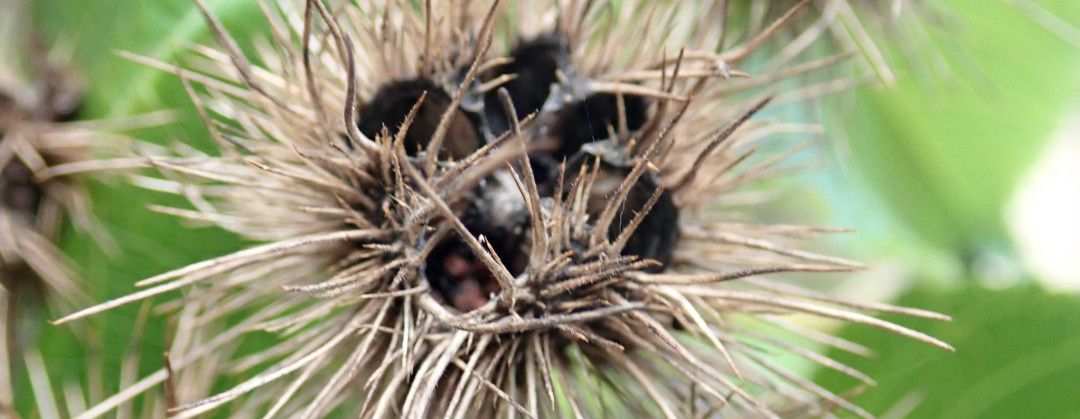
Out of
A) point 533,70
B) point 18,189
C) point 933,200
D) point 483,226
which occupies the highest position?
point 933,200

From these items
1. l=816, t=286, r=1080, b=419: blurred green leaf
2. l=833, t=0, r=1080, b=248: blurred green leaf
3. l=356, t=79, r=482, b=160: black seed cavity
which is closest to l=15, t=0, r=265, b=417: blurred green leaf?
l=356, t=79, r=482, b=160: black seed cavity

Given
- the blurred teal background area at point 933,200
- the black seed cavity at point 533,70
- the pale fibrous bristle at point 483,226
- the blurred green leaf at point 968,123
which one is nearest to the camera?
the pale fibrous bristle at point 483,226

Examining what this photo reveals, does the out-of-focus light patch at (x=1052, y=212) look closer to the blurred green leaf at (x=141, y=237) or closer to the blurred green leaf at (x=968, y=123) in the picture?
the blurred green leaf at (x=968, y=123)

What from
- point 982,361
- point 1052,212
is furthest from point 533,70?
point 1052,212

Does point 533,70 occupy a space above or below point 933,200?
below

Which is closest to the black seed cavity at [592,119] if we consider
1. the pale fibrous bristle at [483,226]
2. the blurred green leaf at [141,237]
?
the pale fibrous bristle at [483,226]

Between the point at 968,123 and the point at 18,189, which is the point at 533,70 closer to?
the point at 18,189

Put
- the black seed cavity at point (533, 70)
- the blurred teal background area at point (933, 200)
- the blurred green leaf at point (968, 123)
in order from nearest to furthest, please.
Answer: the black seed cavity at point (533, 70)
the blurred teal background area at point (933, 200)
the blurred green leaf at point (968, 123)

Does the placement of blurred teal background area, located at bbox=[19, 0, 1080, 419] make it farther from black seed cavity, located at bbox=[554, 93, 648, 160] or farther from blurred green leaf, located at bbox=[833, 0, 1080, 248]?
black seed cavity, located at bbox=[554, 93, 648, 160]
